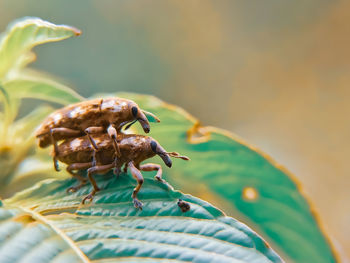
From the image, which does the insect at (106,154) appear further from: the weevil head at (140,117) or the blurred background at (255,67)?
the blurred background at (255,67)

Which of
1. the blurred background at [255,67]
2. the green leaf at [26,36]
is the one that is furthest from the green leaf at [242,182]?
the blurred background at [255,67]

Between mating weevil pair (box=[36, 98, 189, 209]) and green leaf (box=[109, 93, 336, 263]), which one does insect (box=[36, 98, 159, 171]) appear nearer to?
mating weevil pair (box=[36, 98, 189, 209])

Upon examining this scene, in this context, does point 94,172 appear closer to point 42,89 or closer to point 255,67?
point 42,89

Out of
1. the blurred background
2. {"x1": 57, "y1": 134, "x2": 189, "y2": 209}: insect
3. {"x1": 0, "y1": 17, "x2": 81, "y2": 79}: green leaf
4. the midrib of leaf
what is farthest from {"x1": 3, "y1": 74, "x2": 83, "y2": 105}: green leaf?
the blurred background

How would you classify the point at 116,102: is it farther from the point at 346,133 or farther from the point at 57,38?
the point at 346,133

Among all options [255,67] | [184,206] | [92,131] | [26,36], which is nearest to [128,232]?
[184,206]
